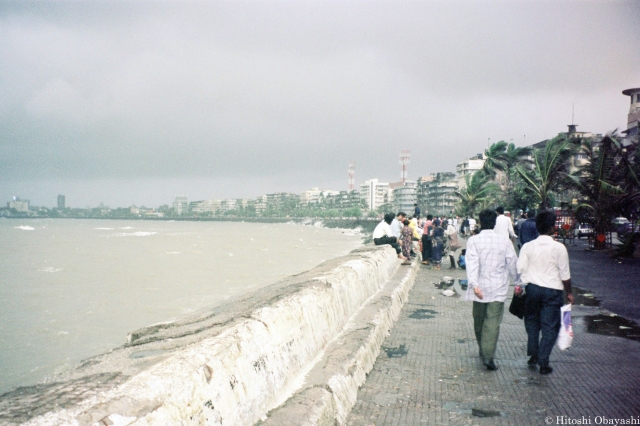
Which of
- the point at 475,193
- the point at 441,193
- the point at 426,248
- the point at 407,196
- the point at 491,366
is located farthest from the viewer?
the point at 407,196

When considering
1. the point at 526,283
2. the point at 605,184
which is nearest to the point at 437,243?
the point at 605,184

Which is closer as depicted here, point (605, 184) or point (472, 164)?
point (605, 184)

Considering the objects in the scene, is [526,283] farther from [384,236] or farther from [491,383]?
[384,236]

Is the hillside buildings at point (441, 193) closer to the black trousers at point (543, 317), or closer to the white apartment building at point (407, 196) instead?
the white apartment building at point (407, 196)

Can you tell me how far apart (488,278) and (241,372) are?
10.8ft

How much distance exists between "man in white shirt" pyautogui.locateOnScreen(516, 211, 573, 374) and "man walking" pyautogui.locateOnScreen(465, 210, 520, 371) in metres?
0.20

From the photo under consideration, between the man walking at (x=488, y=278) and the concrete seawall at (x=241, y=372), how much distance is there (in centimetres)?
110

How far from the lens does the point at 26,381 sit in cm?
775

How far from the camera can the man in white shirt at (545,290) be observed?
4725mm

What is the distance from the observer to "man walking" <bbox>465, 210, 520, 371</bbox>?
495cm

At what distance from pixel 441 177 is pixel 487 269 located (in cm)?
12951

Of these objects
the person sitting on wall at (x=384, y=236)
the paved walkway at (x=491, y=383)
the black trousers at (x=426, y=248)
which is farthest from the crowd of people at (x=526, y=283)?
the black trousers at (x=426, y=248)

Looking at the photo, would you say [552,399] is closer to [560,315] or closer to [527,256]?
[560,315]

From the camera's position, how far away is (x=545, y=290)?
4.78 m
